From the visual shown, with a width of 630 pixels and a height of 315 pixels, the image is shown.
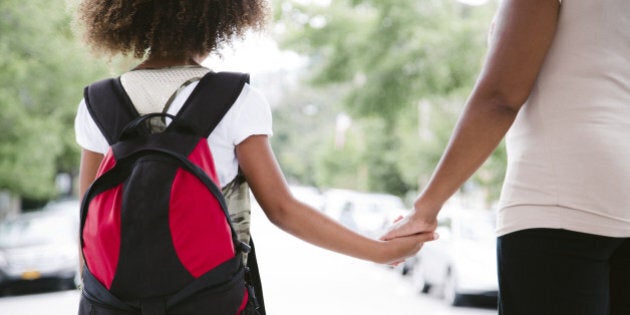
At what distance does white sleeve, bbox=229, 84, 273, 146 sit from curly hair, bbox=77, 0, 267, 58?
26 centimetres

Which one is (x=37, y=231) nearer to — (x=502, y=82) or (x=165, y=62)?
(x=165, y=62)

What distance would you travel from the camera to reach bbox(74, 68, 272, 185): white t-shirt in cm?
187

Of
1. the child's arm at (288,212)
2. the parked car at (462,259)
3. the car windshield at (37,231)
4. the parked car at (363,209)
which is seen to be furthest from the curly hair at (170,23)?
the parked car at (363,209)

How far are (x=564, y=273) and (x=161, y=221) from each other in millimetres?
1063

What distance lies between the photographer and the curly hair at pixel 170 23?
2.00 m

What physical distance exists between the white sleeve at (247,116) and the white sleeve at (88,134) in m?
0.38

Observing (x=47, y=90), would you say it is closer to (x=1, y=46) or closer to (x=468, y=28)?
(x=1, y=46)

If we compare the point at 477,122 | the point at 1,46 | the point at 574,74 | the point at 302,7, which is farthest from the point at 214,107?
the point at 302,7

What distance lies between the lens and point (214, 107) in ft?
5.97

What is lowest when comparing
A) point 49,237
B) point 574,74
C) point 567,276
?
point 49,237

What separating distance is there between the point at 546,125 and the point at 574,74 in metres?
0.15

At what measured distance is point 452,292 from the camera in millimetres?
10078

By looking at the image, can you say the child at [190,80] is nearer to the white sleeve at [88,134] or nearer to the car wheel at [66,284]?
the white sleeve at [88,134]

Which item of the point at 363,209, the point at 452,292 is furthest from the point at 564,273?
the point at 363,209
